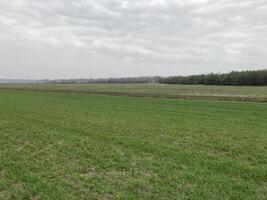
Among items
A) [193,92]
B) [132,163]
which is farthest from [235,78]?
[132,163]

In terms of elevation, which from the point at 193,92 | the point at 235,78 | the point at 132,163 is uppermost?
the point at 235,78

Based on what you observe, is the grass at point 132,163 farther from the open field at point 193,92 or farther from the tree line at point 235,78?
the tree line at point 235,78

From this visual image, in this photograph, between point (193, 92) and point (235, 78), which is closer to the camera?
point (193, 92)

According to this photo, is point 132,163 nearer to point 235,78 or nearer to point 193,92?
point 193,92

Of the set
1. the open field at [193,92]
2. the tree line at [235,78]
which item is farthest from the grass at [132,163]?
the tree line at [235,78]

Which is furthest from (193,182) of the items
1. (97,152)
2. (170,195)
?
(97,152)

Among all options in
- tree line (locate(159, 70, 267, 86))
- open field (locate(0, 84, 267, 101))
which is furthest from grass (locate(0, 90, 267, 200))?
tree line (locate(159, 70, 267, 86))

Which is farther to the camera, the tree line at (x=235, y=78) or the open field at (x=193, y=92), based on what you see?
the tree line at (x=235, y=78)

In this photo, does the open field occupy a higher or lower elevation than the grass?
lower

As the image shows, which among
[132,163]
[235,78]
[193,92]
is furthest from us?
[235,78]

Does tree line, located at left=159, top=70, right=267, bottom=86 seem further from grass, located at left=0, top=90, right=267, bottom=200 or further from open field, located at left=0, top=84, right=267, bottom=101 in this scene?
grass, located at left=0, top=90, right=267, bottom=200

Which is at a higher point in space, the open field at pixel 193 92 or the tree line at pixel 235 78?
the tree line at pixel 235 78

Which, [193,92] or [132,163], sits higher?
[132,163]

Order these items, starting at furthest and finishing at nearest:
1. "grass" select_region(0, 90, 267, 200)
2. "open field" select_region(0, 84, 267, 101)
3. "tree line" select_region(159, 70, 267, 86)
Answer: "tree line" select_region(159, 70, 267, 86) → "open field" select_region(0, 84, 267, 101) → "grass" select_region(0, 90, 267, 200)
